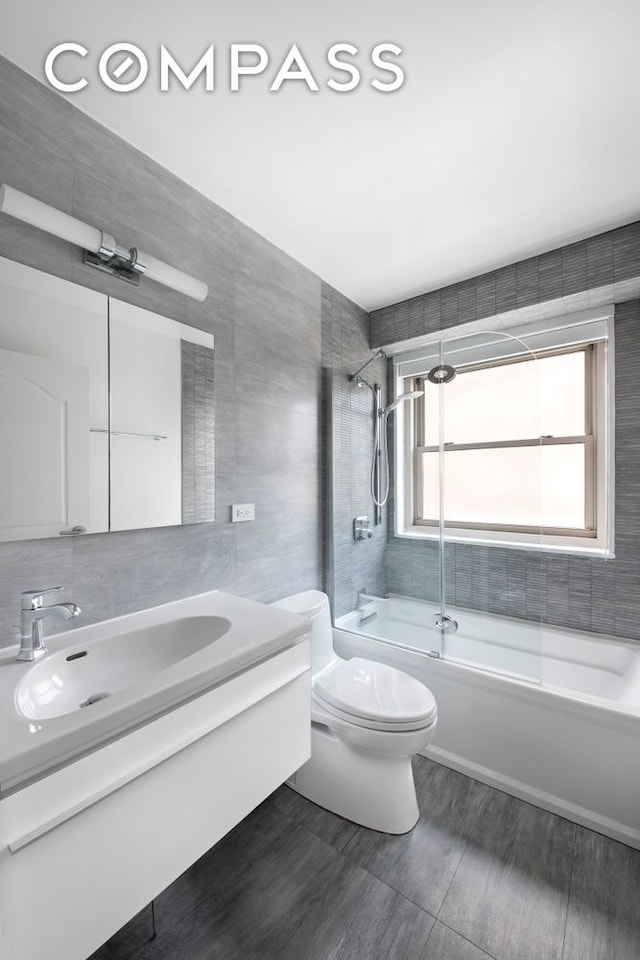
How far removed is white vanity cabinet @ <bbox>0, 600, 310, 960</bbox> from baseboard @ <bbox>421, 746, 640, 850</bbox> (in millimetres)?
1075

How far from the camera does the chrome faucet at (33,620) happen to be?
3.34ft

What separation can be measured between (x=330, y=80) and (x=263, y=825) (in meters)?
2.49

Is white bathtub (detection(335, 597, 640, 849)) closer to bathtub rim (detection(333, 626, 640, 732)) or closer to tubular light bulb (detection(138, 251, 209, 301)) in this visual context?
bathtub rim (detection(333, 626, 640, 732))

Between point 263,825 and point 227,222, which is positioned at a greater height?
point 227,222

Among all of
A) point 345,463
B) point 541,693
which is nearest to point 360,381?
point 345,463

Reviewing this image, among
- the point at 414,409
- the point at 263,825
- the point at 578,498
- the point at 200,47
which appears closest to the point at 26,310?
the point at 200,47

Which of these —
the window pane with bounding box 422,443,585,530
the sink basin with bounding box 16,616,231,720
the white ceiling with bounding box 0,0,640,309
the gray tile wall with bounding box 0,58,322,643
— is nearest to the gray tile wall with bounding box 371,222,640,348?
the white ceiling with bounding box 0,0,640,309

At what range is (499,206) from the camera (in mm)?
1727

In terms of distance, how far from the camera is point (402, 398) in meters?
2.31

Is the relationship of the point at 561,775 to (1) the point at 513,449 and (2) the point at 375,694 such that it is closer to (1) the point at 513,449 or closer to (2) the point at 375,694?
(2) the point at 375,694

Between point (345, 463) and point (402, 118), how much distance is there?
149cm

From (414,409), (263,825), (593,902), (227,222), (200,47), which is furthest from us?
(414,409)

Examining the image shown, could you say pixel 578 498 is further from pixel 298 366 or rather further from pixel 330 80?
pixel 330 80

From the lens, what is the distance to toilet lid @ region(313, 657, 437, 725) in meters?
1.46
